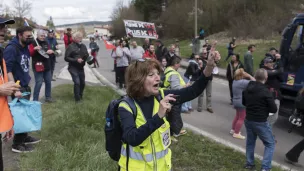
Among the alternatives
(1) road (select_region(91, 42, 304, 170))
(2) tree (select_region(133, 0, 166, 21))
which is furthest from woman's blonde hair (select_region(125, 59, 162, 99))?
(2) tree (select_region(133, 0, 166, 21))

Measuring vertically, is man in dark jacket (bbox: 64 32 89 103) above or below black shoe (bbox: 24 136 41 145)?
above

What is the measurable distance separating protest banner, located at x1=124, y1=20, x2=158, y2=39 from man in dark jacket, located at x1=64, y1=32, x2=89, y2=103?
5.67 meters

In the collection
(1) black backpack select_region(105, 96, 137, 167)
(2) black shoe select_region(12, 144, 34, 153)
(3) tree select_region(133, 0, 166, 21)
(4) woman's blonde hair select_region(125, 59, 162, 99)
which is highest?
(3) tree select_region(133, 0, 166, 21)

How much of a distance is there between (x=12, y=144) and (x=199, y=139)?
3.04 meters

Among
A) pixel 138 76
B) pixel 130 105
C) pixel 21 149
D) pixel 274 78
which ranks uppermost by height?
pixel 138 76

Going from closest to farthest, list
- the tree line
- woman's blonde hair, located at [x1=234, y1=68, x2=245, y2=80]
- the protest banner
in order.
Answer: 1. woman's blonde hair, located at [x1=234, y1=68, x2=245, y2=80]
2. the protest banner
3. the tree line

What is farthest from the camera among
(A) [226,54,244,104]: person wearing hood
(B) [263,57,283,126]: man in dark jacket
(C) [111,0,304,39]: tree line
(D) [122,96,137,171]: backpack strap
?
(C) [111,0,304,39]: tree line

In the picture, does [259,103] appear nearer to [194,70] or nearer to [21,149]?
[194,70]

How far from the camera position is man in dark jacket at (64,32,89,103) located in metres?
7.16

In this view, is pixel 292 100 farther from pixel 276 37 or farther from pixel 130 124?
pixel 276 37

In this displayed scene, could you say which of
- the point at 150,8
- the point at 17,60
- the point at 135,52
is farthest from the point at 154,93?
the point at 150,8

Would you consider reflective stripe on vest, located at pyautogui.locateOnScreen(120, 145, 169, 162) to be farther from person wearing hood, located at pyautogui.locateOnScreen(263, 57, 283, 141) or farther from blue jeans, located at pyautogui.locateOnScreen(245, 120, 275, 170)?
person wearing hood, located at pyautogui.locateOnScreen(263, 57, 283, 141)

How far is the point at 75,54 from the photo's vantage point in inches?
284

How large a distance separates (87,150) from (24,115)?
96cm
